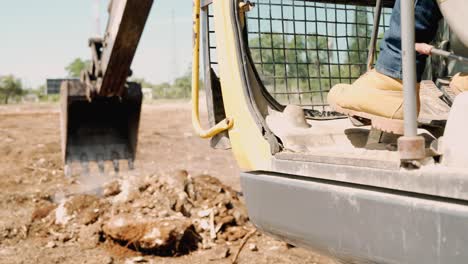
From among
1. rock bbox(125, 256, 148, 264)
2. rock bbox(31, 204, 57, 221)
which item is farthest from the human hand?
rock bbox(31, 204, 57, 221)

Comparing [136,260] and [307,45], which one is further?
[136,260]

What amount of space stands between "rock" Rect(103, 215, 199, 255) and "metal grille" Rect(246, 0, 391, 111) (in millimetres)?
1699

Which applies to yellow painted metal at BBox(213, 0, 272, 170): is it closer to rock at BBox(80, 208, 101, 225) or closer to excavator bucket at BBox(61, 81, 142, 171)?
rock at BBox(80, 208, 101, 225)

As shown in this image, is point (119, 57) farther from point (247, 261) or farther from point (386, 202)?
point (386, 202)

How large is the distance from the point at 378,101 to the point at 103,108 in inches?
186

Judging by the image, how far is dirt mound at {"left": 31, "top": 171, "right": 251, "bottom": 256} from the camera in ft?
13.7

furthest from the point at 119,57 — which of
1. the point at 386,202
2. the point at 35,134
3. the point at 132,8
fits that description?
the point at 35,134

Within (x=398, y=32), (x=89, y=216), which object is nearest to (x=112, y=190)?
(x=89, y=216)

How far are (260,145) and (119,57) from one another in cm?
332

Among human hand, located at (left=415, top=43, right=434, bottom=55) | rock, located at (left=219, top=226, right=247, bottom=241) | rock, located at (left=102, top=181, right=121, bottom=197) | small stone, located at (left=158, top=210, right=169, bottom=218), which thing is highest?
human hand, located at (left=415, top=43, right=434, bottom=55)

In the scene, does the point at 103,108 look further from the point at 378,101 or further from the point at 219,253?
the point at 378,101

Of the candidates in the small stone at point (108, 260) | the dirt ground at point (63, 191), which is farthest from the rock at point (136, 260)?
the small stone at point (108, 260)

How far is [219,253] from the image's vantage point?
13.8ft

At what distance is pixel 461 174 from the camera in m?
1.35
